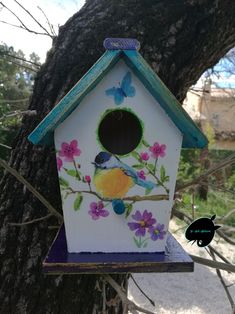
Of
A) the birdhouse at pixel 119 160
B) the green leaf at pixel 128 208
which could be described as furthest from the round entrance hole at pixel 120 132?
the green leaf at pixel 128 208

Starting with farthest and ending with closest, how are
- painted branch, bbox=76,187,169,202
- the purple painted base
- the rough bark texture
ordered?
the rough bark texture → painted branch, bbox=76,187,169,202 → the purple painted base

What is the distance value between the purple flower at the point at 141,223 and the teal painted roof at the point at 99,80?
0.21 m

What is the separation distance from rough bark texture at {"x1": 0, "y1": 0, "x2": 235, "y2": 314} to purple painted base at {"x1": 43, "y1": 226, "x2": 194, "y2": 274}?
0.28 metres

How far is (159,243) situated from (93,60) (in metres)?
0.60

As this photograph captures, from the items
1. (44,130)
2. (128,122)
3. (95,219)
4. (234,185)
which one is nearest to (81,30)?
(128,122)

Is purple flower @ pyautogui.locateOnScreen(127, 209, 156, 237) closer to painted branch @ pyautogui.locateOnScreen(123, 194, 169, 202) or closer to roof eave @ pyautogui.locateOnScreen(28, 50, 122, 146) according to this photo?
painted branch @ pyautogui.locateOnScreen(123, 194, 169, 202)

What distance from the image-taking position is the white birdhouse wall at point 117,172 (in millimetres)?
937

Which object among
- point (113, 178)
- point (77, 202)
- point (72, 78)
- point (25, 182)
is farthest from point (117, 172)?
point (72, 78)

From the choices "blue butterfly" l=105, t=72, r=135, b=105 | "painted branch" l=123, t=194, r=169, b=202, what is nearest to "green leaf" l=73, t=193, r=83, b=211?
"painted branch" l=123, t=194, r=169, b=202

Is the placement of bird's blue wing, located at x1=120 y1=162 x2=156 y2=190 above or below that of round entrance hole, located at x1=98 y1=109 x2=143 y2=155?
below

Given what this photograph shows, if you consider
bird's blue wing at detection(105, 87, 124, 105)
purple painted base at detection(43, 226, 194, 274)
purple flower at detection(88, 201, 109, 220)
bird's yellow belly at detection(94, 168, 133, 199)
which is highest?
bird's blue wing at detection(105, 87, 124, 105)

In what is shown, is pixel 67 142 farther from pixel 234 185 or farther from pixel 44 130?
pixel 234 185

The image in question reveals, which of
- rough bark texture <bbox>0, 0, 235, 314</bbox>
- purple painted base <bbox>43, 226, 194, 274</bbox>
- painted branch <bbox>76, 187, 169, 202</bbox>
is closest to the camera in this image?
purple painted base <bbox>43, 226, 194, 274</bbox>

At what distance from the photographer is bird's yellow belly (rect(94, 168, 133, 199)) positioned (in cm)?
95
